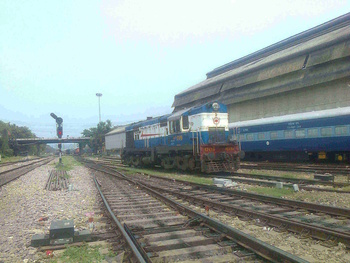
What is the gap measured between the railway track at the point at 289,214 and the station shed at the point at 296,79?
15.7 m

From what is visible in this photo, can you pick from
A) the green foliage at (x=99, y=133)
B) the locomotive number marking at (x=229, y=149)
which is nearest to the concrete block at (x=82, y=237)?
the locomotive number marking at (x=229, y=149)

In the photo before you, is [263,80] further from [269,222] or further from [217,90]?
[269,222]

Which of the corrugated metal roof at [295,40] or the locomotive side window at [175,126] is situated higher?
the corrugated metal roof at [295,40]

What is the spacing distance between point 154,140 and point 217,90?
14.3 meters

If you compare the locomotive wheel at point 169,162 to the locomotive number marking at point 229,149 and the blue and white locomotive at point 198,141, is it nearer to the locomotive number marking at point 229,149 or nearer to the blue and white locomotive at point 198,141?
the blue and white locomotive at point 198,141

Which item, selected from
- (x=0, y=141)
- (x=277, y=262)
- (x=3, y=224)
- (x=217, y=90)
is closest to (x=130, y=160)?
(x=217, y=90)

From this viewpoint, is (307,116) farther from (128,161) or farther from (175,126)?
(128,161)

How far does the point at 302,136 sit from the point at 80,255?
16.8 metres

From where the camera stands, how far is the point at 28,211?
7.64m

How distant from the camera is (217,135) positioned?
15.2 m

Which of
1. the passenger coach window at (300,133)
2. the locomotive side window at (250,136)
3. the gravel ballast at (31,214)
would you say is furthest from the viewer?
the locomotive side window at (250,136)

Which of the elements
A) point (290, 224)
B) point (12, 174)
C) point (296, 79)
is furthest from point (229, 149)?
point (12, 174)

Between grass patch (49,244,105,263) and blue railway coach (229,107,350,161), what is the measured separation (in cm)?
1205

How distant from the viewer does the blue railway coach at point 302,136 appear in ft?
53.5
